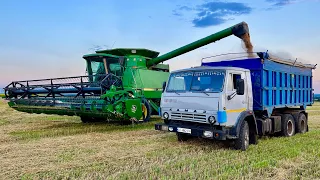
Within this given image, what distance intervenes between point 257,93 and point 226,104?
175 centimetres

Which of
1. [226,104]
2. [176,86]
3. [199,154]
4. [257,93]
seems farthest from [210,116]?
[257,93]

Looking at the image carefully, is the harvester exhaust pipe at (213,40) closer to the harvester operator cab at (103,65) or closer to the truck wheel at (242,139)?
the harvester operator cab at (103,65)

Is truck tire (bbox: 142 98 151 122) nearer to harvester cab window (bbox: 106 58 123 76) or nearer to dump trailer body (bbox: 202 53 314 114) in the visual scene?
harvester cab window (bbox: 106 58 123 76)

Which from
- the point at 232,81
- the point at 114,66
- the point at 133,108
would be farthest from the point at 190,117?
the point at 114,66

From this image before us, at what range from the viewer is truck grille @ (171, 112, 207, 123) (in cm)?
652

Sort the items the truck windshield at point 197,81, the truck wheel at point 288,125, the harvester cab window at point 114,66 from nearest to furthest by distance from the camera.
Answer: the truck windshield at point 197,81 < the truck wheel at point 288,125 < the harvester cab window at point 114,66

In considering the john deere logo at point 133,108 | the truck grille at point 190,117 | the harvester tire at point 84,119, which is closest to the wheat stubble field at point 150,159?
the truck grille at point 190,117

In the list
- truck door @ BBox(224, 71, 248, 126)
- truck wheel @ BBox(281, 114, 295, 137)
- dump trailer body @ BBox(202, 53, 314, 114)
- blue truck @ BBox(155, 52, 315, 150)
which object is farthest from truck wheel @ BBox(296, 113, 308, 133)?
truck door @ BBox(224, 71, 248, 126)

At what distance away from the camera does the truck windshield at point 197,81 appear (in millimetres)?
6633

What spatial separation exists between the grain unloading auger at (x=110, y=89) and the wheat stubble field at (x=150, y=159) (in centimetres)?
147

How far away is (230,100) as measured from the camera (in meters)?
6.54

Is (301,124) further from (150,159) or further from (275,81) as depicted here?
(150,159)

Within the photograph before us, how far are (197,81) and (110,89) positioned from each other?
390 cm

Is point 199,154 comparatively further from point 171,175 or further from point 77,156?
point 77,156
